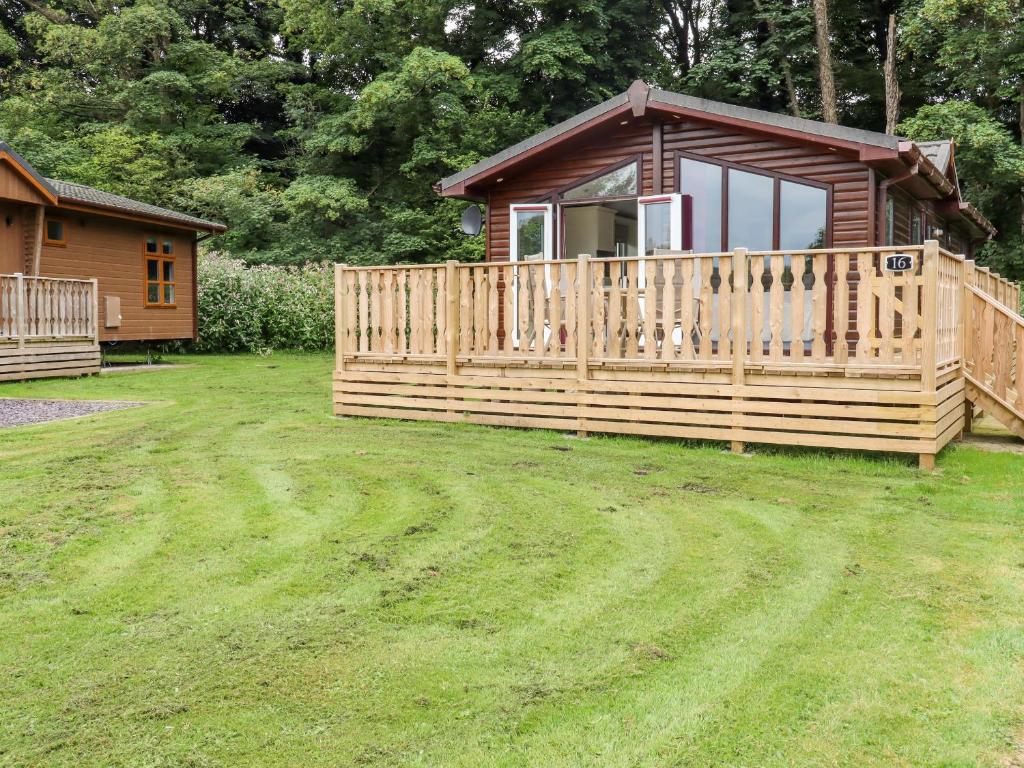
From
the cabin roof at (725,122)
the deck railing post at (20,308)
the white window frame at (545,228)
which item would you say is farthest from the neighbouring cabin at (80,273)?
the white window frame at (545,228)

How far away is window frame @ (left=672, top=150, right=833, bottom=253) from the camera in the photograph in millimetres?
9914

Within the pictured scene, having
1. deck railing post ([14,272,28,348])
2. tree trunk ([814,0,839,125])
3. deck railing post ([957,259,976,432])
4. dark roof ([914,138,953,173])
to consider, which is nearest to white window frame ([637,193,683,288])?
deck railing post ([957,259,976,432])

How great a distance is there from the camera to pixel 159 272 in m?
17.4

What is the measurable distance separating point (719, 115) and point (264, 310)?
12.2 meters

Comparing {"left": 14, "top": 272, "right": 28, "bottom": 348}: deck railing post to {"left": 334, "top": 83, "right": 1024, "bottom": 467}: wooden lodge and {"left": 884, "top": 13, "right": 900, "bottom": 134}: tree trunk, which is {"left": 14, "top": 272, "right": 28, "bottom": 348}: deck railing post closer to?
{"left": 334, "top": 83, "right": 1024, "bottom": 467}: wooden lodge

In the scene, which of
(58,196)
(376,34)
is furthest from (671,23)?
(58,196)

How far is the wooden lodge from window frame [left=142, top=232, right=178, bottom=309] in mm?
8058

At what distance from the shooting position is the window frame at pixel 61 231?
48.6ft

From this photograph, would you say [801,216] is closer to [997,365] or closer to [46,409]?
[997,365]

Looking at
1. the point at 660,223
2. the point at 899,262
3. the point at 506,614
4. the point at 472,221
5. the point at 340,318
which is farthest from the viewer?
the point at 472,221

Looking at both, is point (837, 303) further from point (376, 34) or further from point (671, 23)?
point (671, 23)

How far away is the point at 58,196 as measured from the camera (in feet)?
46.5

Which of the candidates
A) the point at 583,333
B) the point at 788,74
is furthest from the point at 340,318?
the point at 788,74

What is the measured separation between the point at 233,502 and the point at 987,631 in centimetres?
373
